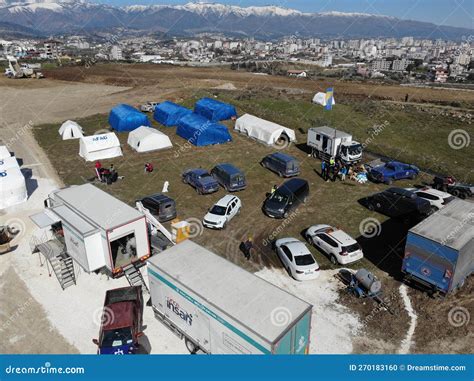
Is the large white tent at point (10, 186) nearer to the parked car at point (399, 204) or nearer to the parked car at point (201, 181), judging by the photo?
the parked car at point (201, 181)

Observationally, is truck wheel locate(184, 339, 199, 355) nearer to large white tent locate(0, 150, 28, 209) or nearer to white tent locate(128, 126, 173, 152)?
large white tent locate(0, 150, 28, 209)

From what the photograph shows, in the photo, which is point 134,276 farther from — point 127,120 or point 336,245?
point 127,120

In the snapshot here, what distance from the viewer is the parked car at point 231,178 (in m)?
26.5

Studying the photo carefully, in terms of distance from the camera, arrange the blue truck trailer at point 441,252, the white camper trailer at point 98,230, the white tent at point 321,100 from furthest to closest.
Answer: the white tent at point 321,100, the white camper trailer at point 98,230, the blue truck trailer at point 441,252

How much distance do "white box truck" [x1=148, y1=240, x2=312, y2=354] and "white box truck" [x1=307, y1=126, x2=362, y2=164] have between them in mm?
20264

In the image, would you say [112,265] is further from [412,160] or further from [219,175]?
[412,160]

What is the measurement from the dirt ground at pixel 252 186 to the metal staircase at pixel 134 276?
4.45 meters

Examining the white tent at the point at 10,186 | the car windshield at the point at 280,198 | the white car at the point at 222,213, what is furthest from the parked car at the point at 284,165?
the white tent at the point at 10,186

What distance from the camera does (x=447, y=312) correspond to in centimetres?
1528

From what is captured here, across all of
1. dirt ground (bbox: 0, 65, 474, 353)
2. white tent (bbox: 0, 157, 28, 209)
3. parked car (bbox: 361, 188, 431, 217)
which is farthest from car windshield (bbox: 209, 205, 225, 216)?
white tent (bbox: 0, 157, 28, 209)

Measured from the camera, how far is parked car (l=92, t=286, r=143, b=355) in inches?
502

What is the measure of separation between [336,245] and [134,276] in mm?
10104

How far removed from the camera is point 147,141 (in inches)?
1382

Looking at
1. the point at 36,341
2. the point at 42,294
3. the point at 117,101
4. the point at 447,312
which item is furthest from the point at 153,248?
the point at 117,101
